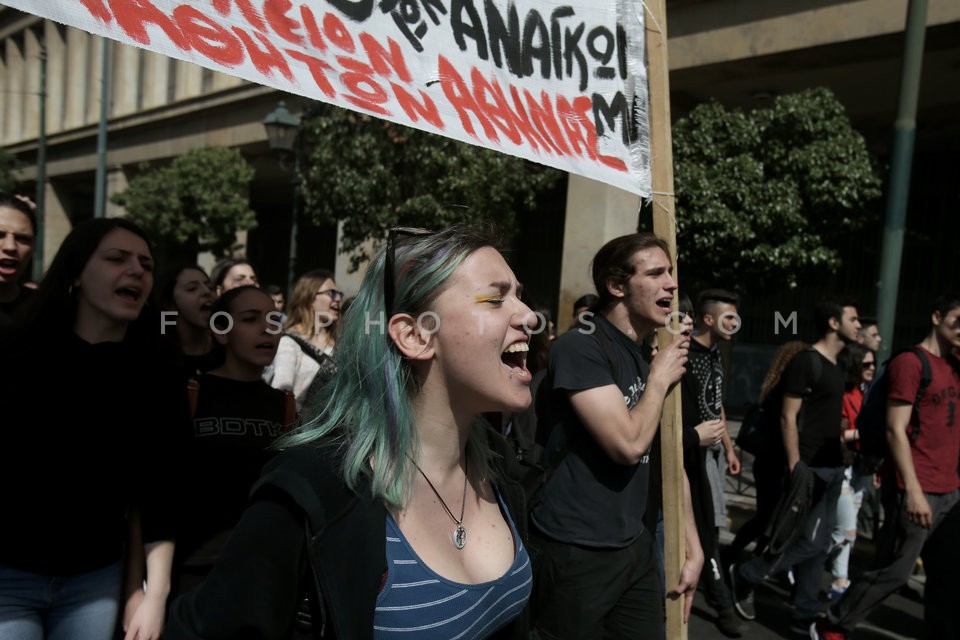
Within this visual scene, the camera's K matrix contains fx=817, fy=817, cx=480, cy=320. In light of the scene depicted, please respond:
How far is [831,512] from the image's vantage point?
203 inches

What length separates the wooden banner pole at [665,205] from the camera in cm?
273

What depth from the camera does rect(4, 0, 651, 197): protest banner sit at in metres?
2.03

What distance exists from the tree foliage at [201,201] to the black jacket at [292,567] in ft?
50.1

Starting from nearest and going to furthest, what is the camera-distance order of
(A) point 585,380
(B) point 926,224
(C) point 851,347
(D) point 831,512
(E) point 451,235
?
(E) point 451,235 → (A) point 585,380 → (D) point 831,512 → (C) point 851,347 → (B) point 926,224

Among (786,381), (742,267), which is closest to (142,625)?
(786,381)

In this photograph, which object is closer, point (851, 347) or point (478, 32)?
point (478, 32)

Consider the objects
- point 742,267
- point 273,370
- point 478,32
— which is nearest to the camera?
point 478,32

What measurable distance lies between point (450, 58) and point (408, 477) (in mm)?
1345

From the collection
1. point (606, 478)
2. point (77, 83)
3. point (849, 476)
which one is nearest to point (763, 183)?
point (849, 476)

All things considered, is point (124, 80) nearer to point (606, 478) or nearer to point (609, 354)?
point (609, 354)

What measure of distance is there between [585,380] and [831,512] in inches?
124

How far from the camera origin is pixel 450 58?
2.46 meters

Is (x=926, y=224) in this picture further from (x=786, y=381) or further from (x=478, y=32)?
(x=478, y=32)

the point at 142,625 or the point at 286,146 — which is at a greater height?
the point at 286,146
